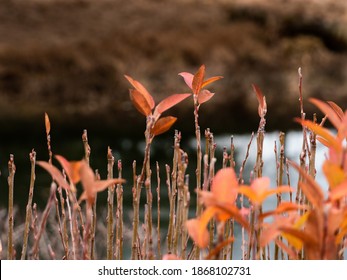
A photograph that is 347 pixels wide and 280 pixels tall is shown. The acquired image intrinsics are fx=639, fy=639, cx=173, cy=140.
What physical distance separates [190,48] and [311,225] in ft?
32.3

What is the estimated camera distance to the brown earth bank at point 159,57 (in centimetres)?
867

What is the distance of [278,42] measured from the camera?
10.8m

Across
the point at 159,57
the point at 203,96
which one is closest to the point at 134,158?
the point at 159,57

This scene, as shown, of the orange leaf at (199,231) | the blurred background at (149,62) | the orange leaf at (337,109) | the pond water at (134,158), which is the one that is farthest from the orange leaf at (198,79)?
the blurred background at (149,62)

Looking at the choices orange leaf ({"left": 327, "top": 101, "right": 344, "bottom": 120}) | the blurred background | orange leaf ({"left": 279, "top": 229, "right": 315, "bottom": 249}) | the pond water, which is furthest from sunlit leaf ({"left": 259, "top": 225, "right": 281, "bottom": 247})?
the blurred background

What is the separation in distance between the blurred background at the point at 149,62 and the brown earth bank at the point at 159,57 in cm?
2

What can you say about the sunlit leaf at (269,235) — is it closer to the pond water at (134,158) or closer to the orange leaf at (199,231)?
the orange leaf at (199,231)

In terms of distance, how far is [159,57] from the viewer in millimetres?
10180

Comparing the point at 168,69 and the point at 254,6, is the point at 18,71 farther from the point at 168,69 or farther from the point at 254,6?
the point at 254,6

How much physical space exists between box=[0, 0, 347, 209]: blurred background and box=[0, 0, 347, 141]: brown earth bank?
2 centimetres

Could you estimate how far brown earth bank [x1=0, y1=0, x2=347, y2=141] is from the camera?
8672mm

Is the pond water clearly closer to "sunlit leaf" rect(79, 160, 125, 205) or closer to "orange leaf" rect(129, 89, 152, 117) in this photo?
"orange leaf" rect(129, 89, 152, 117)

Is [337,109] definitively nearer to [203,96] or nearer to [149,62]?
[203,96]

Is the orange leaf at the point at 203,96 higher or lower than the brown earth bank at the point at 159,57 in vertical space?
lower
